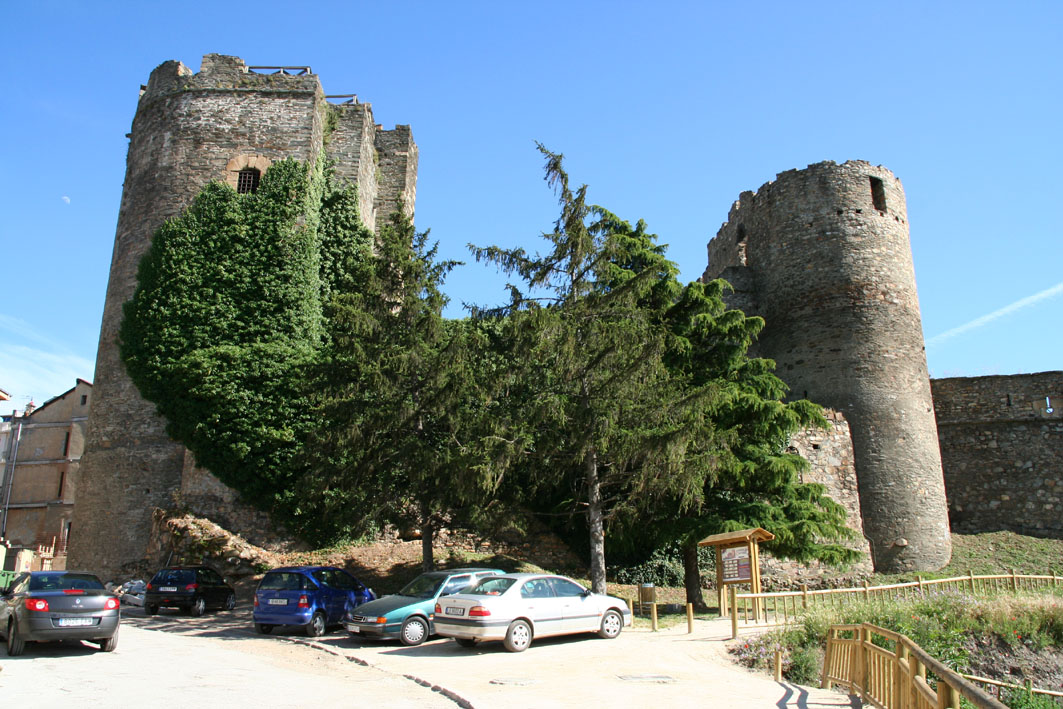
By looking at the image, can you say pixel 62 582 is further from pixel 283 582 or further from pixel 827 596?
pixel 827 596

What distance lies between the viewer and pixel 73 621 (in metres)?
10.5

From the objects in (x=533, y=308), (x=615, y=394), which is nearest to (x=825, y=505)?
(x=615, y=394)

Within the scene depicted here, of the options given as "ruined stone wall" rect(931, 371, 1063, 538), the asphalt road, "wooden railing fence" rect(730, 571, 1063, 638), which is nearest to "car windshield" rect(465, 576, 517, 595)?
the asphalt road

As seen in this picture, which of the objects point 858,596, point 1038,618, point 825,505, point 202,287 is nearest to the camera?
point 1038,618

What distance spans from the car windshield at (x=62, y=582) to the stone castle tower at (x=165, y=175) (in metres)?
10.6

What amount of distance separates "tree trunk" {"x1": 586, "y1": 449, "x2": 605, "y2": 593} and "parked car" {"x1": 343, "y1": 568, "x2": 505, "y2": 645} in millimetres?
3145

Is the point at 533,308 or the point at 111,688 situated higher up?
the point at 533,308

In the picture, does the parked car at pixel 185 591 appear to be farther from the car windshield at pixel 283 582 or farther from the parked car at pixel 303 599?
the car windshield at pixel 283 582

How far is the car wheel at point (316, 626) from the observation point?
13.5 meters

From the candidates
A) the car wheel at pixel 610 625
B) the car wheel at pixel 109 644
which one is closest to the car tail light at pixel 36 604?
the car wheel at pixel 109 644

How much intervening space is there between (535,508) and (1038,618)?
1151 cm

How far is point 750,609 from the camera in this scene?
14672 mm

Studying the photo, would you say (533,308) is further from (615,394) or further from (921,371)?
(921,371)

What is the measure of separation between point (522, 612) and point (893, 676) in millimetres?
5666
